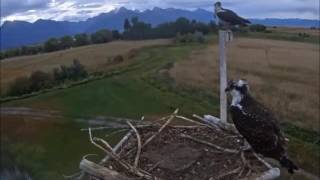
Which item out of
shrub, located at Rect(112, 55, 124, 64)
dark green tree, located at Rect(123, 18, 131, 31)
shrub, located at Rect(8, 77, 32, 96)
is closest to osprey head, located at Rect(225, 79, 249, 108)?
shrub, located at Rect(8, 77, 32, 96)

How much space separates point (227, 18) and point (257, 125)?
6.71 ft

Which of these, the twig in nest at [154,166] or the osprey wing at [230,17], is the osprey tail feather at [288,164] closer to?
the twig in nest at [154,166]

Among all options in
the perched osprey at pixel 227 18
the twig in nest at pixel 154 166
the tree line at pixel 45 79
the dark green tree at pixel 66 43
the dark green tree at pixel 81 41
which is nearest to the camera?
the twig in nest at pixel 154 166

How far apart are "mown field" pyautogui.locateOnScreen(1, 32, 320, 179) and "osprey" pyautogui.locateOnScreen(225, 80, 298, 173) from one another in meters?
19.4

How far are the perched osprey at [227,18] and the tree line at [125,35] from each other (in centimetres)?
8263

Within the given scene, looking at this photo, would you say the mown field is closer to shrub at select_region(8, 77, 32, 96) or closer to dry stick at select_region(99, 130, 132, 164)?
shrub at select_region(8, 77, 32, 96)

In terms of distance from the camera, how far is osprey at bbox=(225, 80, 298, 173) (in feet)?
26.4

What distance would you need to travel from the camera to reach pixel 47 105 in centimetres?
4703

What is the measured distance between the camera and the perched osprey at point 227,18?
9422mm

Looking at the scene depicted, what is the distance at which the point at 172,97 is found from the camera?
42469mm

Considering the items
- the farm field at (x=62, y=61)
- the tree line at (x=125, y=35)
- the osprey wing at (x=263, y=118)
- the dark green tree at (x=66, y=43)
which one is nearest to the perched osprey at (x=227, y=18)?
the osprey wing at (x=263, y=118)

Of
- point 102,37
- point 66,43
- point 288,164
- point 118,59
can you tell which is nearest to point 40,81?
point 118,59

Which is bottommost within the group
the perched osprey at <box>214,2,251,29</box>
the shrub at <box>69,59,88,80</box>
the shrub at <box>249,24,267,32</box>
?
the shrub at <box>69,59,88,80</box>

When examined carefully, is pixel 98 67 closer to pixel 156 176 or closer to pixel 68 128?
pixel 68 128
